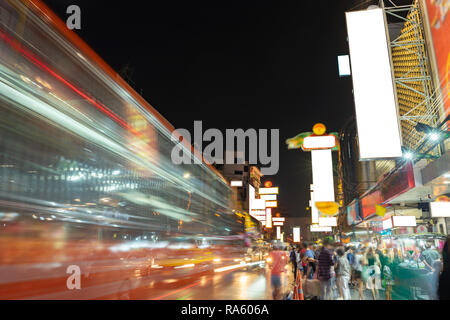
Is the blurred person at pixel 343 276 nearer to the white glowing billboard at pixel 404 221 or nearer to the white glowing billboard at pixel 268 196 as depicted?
the white glowing billboard at pixel 404 221

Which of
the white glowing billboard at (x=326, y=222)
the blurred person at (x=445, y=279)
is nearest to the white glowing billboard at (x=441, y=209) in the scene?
the blurred person at (x=445, y=279)

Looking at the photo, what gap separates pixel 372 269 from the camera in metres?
10.5

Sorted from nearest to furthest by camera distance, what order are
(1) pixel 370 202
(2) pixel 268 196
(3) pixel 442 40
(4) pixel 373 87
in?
(3) pixel 442 40, (4) pixel 373 87, (1) pixel 370 202, (2) pixel 268 196

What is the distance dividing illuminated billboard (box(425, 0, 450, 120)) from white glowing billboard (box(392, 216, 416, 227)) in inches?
244

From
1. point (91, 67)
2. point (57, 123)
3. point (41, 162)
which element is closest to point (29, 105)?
point (57, 123)

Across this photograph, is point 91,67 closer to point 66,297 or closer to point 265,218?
point 66,297

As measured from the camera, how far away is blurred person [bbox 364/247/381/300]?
34.4 ft

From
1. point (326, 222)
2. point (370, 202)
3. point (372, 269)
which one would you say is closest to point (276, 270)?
point (372, 269)

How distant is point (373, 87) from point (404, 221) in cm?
773

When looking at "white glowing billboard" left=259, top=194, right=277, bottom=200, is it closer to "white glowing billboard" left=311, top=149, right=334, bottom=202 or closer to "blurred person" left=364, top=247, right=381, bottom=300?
"white glowing billboard" left=311, top=149, right=334, bottom=202

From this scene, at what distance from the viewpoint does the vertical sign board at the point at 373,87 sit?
37.7 feet

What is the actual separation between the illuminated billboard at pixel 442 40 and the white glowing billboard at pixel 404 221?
620 centimetres

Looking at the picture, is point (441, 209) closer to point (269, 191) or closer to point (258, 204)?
point (258, 204)

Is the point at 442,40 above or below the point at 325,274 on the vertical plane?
above
